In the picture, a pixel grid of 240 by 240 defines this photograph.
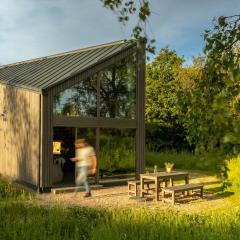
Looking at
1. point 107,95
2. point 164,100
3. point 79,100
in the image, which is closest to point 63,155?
point 79,100

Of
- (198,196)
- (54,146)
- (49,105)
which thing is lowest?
(198,196)

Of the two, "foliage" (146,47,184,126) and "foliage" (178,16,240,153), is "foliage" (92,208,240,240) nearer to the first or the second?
"foliage" (178,16,240,153)

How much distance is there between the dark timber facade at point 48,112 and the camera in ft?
47.2

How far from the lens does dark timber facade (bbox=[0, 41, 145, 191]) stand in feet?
47.2

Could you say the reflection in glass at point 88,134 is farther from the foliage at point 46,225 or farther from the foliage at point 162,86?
the foliage at point 162,86

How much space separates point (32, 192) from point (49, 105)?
2.74 metres

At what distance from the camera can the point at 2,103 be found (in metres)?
17.5

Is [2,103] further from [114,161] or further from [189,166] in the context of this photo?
[189,166]

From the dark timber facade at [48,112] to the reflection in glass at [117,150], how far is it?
0.59 feet

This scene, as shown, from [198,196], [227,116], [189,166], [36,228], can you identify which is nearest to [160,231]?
[36,228]

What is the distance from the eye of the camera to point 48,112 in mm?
14375

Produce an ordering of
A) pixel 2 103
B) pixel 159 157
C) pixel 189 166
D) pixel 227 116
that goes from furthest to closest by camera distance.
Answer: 1. pixel 159 157
2. pixel 189 166
3. pixel 2 103
4. pixel 227 116

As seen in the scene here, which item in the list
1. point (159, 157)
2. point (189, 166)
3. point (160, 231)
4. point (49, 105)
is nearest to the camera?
point (160, 231)

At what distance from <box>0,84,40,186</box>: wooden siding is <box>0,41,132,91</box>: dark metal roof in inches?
15.1
